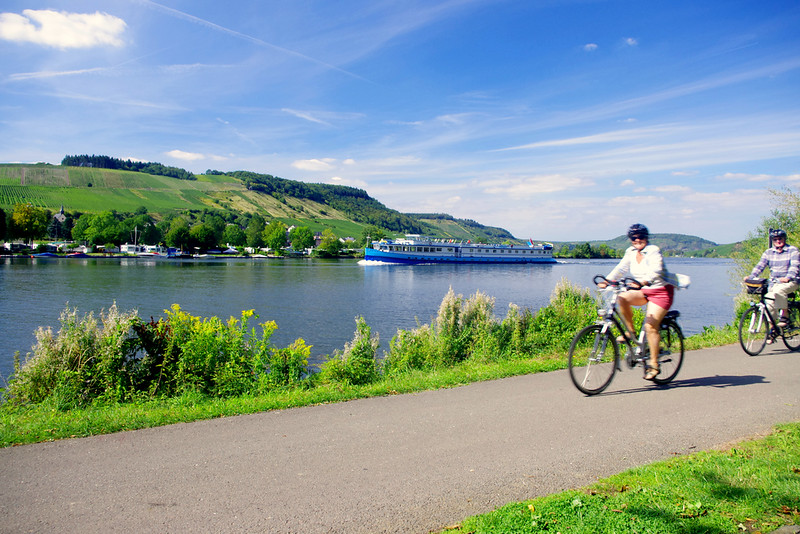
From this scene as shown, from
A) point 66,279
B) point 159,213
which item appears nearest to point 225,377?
point 66,279

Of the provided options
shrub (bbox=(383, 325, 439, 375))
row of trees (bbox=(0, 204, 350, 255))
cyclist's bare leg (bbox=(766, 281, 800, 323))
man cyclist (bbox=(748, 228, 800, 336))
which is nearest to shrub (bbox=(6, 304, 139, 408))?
shrub (bbox=(383, 325, 439, 375))

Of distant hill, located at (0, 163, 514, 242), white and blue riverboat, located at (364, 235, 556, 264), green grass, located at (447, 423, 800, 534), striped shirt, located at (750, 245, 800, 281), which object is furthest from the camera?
distant hill, located at (0, 163, 514, 242)

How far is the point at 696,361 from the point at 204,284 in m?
43.2

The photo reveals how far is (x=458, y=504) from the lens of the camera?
3.60m

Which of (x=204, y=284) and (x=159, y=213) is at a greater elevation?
(x=159, y=213)

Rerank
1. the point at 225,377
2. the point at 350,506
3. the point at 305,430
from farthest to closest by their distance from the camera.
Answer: the point at 225,377 → the point at 305,430 → the point at 350,506

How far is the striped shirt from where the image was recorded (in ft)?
30.0

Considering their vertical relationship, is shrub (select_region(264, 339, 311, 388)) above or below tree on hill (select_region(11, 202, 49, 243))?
below

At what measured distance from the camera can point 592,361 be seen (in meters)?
6.61

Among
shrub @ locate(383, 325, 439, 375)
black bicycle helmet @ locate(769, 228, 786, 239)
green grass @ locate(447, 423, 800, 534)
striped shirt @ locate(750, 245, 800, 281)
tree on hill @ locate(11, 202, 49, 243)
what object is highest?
tree on hill @ locate(11, 202, 49, 243)

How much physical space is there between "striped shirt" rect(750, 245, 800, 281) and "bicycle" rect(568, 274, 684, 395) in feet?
12.4

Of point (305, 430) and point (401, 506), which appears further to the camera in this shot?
point (305, 430)

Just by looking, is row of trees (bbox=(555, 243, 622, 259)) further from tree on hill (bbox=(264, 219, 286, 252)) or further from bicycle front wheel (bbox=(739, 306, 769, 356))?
bicycle front wheel (bbox=(739, 306, 769, 356))

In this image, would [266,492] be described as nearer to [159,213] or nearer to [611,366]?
[611,366]
